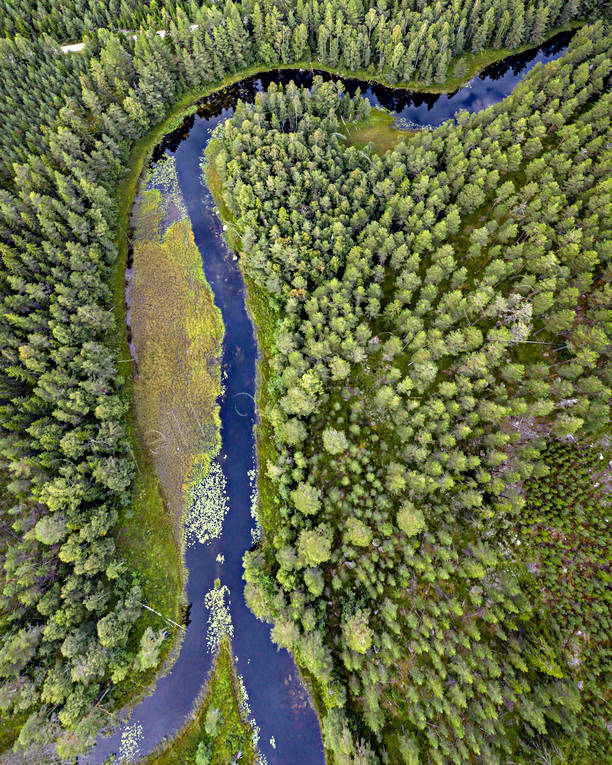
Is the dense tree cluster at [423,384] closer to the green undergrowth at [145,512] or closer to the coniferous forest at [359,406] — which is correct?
the coniferous forest at [359,406]

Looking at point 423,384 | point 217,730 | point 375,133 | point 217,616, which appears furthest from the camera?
point 375,133

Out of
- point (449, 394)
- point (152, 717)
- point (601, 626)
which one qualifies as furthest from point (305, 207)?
point (152, 717)

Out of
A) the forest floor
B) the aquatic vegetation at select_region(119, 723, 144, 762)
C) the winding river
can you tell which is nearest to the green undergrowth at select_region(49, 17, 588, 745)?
the forest floor

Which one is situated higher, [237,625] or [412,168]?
[412,168]

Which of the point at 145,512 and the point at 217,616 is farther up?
the point at 145,512

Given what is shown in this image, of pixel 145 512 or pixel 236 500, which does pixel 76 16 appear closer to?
pixel 145 512

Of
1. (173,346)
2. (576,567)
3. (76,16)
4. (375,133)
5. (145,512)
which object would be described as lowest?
(576,567)

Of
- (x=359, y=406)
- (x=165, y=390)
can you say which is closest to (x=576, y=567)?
(x=359, y=406)

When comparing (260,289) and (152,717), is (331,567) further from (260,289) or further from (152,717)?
(260,289)
